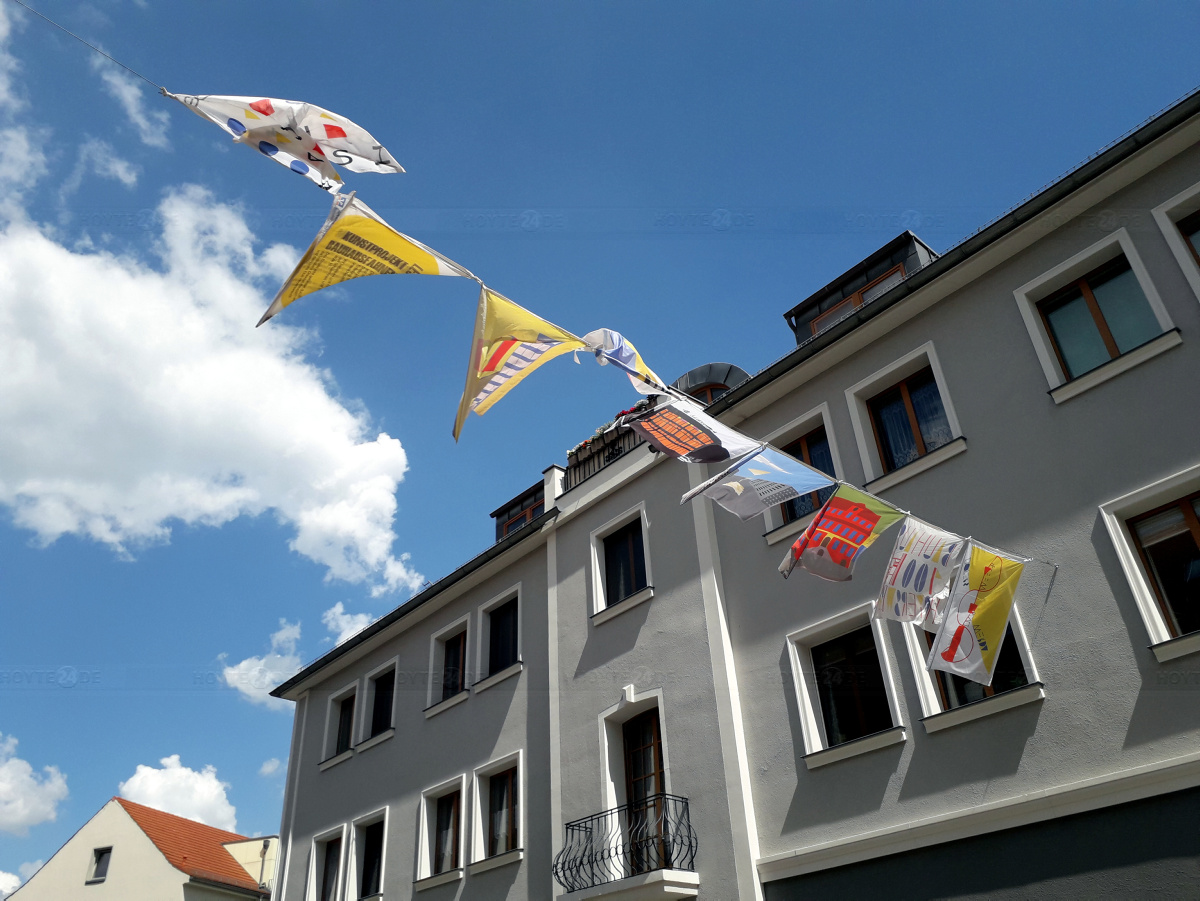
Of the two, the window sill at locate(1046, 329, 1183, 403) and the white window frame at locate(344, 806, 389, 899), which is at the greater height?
the window sill at locate(1046, 329, 1183, 403)

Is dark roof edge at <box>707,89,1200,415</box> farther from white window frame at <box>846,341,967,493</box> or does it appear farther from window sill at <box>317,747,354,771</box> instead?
window sill at <box>317,747,354,771</box>

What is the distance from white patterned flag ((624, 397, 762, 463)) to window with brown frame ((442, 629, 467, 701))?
9.89 meters

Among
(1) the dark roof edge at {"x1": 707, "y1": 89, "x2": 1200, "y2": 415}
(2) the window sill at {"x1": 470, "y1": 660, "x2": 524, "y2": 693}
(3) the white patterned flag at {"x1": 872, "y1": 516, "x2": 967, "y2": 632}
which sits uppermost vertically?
(1) the dark roof edge at {"x1": 707, "y1": 89, "x2": 1200, "y2": 415}

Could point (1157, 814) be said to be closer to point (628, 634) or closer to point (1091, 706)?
point (1091, 706)

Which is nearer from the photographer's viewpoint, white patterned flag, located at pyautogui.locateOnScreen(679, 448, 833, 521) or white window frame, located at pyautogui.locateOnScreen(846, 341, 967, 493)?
white patterned flag, located at pyautogui.locateOnScreen(679, 448, 833, 521)

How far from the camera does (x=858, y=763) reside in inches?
421

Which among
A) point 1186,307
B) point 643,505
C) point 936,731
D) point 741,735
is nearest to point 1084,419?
point 1186,307

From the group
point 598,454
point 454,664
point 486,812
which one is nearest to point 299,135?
point 598,454

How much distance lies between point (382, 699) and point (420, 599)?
2.60m

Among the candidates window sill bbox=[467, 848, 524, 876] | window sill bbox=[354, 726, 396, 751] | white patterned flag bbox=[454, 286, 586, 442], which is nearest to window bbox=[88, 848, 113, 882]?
window sill bbox=[354, 726, 396, 751]

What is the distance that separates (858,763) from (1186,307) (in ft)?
19.9

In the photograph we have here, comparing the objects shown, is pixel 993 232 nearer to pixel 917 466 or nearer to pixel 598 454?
pixel 917 466

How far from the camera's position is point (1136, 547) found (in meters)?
9.46

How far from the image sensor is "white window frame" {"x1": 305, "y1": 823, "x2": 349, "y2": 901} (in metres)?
18.2
